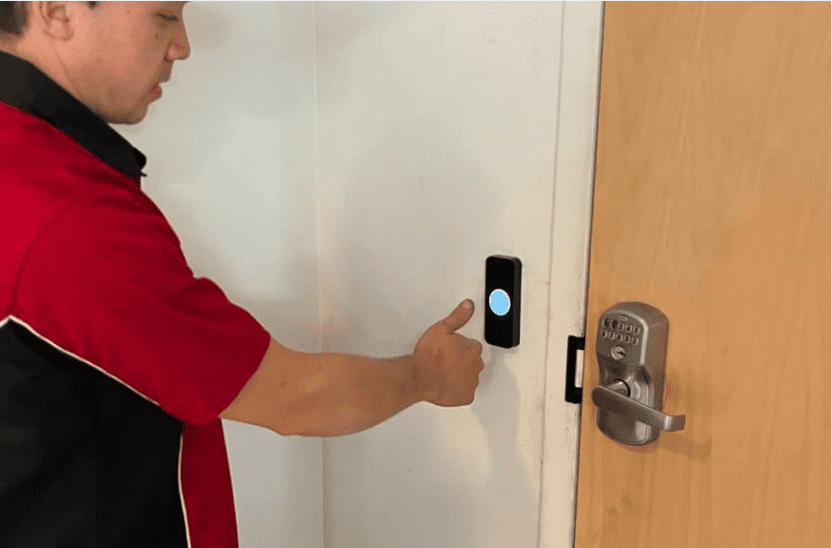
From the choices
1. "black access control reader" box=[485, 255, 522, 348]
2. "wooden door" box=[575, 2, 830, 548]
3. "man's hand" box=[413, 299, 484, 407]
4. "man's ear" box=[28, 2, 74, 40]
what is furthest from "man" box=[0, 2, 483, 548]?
"wooden door" box=[575, 2, 830, 548]

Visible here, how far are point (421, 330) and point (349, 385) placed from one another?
0.35 metres

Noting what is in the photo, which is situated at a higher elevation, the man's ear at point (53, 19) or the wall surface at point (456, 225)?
the man's ear at point (53, 19)

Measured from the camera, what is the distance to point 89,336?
2.71ft

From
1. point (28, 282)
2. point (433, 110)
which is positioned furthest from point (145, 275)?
point (433, 110)

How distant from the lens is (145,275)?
2.71ft

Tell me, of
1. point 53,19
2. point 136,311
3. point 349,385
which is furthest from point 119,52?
point 349,385

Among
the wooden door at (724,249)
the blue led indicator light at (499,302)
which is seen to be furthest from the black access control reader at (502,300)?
the wooden door at (724,249)

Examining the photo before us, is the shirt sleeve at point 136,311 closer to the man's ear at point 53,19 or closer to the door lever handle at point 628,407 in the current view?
the man's ear at point 53,19

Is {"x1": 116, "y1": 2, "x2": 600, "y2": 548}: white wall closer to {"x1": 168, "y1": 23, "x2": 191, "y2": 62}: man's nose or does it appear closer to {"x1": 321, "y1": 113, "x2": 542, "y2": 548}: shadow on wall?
{"x1": 321, "y1": 113, "x2": 542, "y2": 548}: shadow on wall

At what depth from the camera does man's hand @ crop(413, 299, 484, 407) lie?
3.82ft

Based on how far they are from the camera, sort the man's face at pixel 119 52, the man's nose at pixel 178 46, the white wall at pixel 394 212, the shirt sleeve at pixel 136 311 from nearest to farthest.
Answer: the shirt sleeve at pixel 136 311, the man's face at pixel 119 52, the man's nose at pixel 178 46, the white wall at pixel 394 212

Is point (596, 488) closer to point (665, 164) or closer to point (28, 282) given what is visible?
point (665, 164)

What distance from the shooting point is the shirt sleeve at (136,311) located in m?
0.79

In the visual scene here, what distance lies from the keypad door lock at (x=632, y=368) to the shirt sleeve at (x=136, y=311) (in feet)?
1.53
